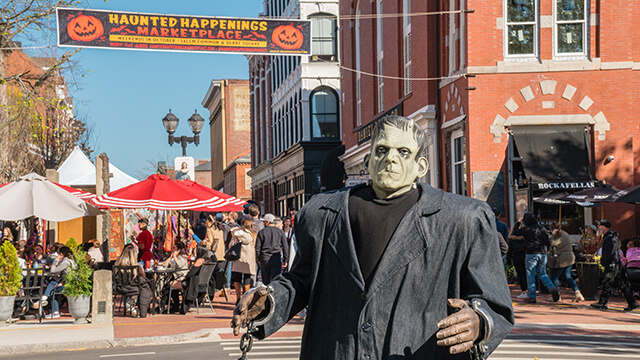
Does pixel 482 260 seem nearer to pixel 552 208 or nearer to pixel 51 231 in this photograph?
pixel 552 208

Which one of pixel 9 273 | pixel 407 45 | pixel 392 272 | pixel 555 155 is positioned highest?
pixel 407 45

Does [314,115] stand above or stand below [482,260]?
above

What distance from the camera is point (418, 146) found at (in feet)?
10.6

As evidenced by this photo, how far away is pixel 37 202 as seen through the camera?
59.0 ft

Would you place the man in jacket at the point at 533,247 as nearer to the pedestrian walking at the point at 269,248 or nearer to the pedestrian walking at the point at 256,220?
the pedestrian walking at the point at 269,248

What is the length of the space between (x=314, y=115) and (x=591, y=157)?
87.9 ft

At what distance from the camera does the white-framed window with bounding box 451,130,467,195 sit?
2362 centimetres

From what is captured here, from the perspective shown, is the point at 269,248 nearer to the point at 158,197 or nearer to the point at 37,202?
the point at 158,197

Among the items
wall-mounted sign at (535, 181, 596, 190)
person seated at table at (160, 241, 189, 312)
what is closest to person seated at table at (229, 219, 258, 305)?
person seated at table at (160, 241, 189, 312)

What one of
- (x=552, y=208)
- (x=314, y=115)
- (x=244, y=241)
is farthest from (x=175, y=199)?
(x=314, y=115)

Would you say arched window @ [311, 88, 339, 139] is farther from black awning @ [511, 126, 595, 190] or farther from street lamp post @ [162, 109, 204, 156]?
black awning @ [511, 126, 595, 190]

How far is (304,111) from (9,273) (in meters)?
33.6

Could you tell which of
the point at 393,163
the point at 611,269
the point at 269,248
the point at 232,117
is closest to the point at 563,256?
the point at 611,269

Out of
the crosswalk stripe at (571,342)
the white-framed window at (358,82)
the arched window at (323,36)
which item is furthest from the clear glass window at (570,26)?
the arched window at (323,36)
